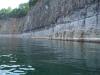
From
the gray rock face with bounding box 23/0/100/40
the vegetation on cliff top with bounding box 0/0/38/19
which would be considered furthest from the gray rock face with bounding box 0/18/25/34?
the gray rock face with bounding box 23/0/100/40

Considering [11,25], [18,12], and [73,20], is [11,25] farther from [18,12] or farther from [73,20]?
[73,20]

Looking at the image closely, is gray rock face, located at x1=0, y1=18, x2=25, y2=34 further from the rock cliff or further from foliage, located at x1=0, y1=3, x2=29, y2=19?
the rock cliff

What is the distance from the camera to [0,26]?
172125 millimetres

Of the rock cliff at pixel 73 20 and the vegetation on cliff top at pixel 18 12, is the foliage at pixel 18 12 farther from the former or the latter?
the rock cliff at pixel 73 20

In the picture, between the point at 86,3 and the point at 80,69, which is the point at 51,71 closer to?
the point at 80,69

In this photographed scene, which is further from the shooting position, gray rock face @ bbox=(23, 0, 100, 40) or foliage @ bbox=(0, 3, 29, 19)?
foliage @ bbox=(0, 3, 29, 19)

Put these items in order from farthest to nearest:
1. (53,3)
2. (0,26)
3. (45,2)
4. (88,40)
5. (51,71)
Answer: (0,26)
(45,2)
(53,3)
(88,40)
(51,71)

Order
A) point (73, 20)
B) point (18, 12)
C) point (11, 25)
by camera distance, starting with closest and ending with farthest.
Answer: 1. point (73, 20)
2. point (11, 25)
3. point (18, 12)

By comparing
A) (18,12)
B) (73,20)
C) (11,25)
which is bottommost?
(73,20)

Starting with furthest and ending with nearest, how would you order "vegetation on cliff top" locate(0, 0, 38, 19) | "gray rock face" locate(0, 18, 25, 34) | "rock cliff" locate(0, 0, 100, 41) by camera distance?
1. "vegetation on cliff top" locate(0, 0, 38, 19)
2. "gray rock face" locate(0, 18, 25, 34)
3. "rock cliff" locate(0, 0, 100, 41)

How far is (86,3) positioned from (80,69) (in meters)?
32.6

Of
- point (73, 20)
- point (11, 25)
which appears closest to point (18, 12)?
point (11, 25)

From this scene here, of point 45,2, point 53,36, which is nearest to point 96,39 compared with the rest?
point 53,36

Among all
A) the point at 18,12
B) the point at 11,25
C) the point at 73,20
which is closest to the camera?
the point at 73,20
